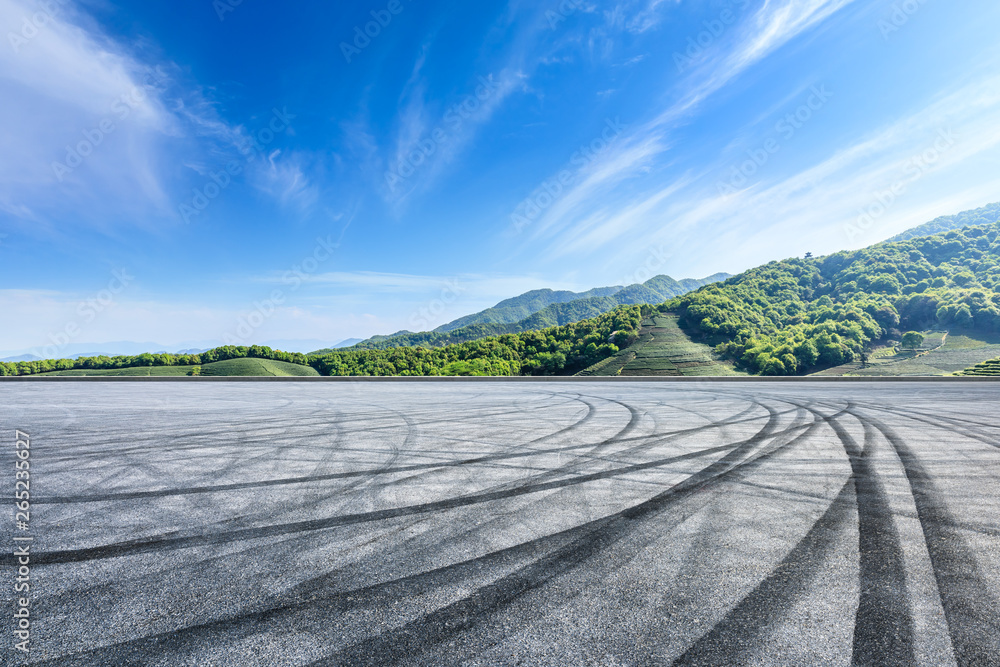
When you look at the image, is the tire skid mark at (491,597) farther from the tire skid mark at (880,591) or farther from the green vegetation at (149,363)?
the green vegetation at (149,363)

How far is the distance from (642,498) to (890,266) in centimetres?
17105

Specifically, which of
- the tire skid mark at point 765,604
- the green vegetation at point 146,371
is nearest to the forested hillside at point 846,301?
the tire skid mark at point 765,604

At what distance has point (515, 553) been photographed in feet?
12.0

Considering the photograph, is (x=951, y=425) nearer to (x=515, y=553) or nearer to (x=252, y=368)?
(x=515, y=553)

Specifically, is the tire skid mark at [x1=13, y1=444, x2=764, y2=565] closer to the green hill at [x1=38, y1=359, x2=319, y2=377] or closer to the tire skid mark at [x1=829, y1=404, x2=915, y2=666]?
the tire skid mark at [x1=829, y1=404, x2=915, y2=666]

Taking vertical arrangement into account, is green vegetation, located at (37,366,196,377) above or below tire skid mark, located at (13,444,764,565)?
above

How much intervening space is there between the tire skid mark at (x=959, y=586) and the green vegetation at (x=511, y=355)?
6058 cm

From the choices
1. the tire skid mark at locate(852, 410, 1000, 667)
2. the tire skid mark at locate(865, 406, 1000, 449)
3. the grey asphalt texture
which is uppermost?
the grey asphalt texture

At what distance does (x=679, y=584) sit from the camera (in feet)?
10.4

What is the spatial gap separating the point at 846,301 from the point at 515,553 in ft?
470

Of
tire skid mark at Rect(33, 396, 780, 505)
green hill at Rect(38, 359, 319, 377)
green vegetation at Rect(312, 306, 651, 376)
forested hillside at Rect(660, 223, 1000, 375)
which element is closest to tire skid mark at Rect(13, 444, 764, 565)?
tire skid mark at Rect(33, 396, 780, 505)

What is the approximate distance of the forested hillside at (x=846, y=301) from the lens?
79.0 m

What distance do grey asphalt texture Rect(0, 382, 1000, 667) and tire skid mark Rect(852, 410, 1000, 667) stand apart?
0.02 m

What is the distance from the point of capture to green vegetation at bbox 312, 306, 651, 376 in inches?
2719
